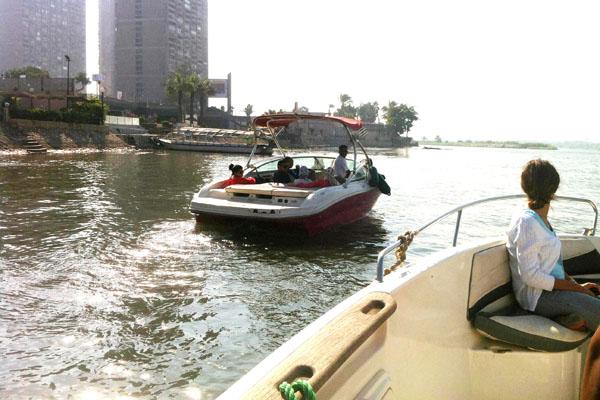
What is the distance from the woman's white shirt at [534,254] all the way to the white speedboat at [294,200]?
6.61m

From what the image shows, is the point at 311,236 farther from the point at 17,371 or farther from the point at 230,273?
the point at 17,371

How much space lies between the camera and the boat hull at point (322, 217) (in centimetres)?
990

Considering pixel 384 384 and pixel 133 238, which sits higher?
pixel 384 384

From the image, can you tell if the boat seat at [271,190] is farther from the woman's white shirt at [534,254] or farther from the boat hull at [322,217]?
the woman's white shirt at [534,254]

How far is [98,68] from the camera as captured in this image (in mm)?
164250

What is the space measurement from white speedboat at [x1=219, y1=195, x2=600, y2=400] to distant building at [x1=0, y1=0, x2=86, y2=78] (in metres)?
172

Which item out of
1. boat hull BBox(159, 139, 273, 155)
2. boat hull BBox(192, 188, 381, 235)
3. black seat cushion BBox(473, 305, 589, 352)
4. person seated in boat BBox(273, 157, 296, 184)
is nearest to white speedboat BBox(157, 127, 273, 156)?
boat hull BBox(159, 139, 273, 155)

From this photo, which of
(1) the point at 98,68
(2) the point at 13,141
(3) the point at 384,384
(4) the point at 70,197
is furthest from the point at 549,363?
(1) the point at 98,68

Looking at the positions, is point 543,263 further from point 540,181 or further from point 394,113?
point 394,113

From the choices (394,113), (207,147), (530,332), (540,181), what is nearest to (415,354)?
(530,332)

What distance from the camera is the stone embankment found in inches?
1613

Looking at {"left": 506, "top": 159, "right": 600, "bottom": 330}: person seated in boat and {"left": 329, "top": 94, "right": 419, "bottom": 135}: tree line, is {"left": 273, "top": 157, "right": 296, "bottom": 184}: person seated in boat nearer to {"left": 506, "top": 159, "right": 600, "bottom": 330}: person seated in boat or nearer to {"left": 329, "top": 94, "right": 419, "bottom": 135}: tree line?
{"left": 506, "top": 159, "right": 600, "bottom": 330}: person seated in boat

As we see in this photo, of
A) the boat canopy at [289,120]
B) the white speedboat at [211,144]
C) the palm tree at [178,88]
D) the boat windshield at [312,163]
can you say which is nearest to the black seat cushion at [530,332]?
the boat canopy at [289,120]

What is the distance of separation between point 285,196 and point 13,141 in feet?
125
